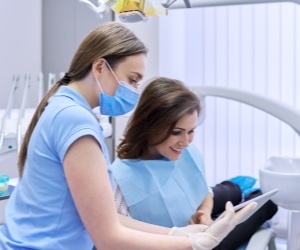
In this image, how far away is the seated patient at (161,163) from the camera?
61.4 inches

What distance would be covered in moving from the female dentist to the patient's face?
43 centimetres

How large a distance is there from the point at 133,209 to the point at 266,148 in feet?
4.20

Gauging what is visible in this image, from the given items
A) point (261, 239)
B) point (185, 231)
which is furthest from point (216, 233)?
point (261, 239)

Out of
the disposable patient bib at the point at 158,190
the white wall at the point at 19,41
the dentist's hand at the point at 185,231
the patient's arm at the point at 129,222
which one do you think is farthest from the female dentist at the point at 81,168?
the white wall at the point at 19,41

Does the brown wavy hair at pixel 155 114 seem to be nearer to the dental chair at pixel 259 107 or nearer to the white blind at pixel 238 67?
the dental chair at pixel 259 107

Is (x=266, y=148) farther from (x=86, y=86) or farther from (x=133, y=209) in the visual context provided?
(x=86, y=86)

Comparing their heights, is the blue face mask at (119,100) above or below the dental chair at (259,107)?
above

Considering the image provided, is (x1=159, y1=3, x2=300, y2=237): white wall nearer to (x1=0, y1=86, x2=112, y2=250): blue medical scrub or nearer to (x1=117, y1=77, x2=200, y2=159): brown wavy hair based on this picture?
(x1=117, y1=77, x2=200, y2=159): brown wavy hair

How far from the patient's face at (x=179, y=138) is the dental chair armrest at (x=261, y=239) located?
0.60 m

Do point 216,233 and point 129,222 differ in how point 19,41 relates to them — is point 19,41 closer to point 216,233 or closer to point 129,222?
point 129,222

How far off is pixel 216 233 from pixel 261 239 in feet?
2.96

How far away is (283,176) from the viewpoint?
159 cm

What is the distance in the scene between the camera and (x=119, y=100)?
1.15m

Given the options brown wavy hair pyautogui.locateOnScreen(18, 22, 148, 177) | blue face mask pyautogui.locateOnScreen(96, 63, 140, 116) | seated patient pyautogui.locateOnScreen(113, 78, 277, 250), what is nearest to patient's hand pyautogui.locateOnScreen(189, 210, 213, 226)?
seated patient pyautogui.locateOnScreen(113, 78, 277, 250)
